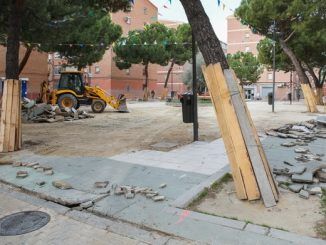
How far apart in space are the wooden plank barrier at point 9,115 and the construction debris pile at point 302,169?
547 centimetres

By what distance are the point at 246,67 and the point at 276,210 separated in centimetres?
5769

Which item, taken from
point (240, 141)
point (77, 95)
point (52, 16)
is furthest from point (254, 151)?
point (77, 95)

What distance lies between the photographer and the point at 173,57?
44.2m

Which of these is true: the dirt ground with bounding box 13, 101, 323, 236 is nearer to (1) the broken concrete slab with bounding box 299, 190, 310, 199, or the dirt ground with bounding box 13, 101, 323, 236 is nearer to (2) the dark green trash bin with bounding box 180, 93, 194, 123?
(1) the broken concrete slab with bounding box 299, 190, 310, 199

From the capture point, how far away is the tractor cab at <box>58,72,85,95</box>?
21.6 m

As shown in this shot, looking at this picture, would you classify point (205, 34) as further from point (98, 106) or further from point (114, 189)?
point (98, 106)

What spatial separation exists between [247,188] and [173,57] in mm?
40393

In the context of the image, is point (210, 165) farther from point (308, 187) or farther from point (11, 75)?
point (11, 75)

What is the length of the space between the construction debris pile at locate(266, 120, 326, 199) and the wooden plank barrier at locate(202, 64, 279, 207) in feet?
2.00

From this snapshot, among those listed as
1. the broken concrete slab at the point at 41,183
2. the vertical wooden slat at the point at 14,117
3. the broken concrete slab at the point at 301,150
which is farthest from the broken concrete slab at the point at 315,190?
the vertical wooden slat at the point at 14,117

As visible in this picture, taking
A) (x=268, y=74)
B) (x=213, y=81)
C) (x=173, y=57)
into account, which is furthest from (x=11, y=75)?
(x=268, y=74)

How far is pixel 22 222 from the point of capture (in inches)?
170

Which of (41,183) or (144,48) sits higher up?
(144,48)

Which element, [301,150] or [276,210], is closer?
[276,210]
